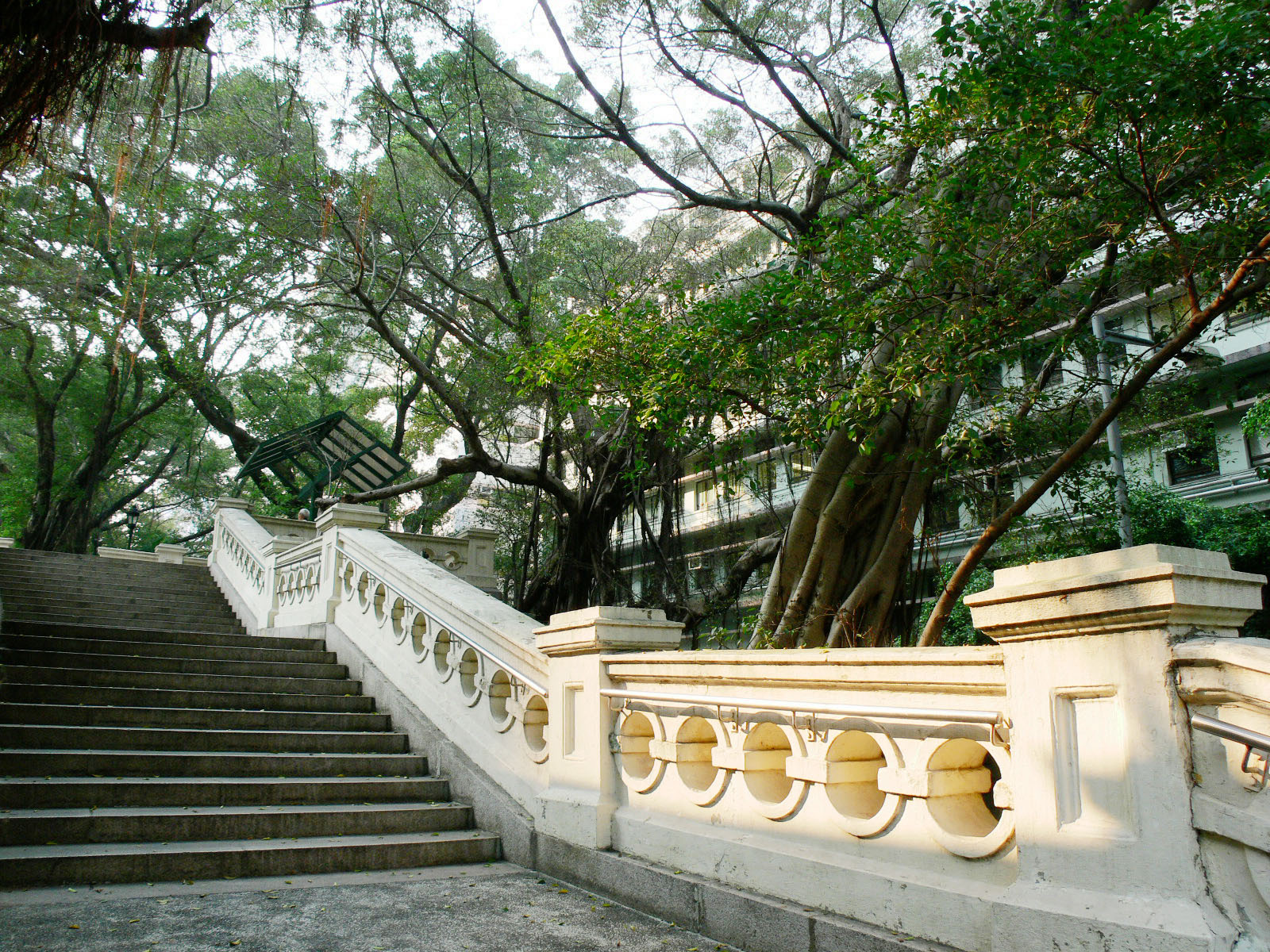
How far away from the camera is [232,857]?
4316mm

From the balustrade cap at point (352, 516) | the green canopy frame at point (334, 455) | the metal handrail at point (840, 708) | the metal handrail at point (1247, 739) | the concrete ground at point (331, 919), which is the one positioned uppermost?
the green canopy frame at point (334, 455)

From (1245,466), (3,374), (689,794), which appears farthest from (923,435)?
(3,374)

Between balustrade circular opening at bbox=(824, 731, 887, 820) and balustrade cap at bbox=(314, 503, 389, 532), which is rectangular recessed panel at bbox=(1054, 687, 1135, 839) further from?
balustrade cap at bbox=(314, 503, 389, 532)

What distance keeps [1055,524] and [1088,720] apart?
20.4 feet

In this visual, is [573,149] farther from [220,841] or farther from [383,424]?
[220,841]

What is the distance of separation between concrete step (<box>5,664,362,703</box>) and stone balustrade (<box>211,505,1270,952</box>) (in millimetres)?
2735

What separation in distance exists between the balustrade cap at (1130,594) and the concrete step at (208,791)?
13.0 ft

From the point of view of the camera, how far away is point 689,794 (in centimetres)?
384

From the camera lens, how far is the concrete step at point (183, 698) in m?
6.00

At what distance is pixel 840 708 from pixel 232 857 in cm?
302

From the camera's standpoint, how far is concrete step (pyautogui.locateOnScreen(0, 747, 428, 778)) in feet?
16.3

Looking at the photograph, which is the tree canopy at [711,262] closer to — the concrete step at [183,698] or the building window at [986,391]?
the building window at [986,391]

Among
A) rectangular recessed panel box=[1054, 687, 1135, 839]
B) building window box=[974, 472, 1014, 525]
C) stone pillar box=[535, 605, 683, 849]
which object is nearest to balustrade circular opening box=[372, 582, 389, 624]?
stone pillar box=[535, 605, 683, 849]

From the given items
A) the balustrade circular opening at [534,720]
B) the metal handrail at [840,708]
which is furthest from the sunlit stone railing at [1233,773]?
the balustrade circular opening at [534,720]
